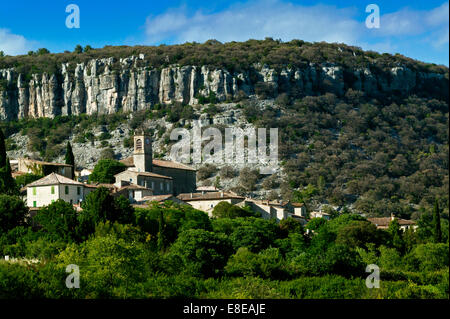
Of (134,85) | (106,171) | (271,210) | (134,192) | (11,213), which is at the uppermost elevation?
(134,85)

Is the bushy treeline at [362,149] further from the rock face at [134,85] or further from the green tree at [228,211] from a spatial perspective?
the green tree at [228,211]

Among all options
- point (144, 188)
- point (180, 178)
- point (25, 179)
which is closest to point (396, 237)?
point (144, 188)

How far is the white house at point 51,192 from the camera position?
64188 millimetres

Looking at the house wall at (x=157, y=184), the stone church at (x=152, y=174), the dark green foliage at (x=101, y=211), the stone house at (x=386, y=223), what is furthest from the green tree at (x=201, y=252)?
the stone house at (x=386, y=223)

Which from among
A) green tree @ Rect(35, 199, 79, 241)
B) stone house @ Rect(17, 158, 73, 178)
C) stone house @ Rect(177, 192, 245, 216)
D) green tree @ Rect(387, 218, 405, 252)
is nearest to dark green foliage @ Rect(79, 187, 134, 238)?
green tree @ Rect(35, 199, 79, 241)

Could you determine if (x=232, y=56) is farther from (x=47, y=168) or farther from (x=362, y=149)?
(x=47, y=168)

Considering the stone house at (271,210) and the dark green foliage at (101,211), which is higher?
the dark green foliage at (101,211)

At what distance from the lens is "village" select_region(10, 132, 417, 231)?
64.9 m

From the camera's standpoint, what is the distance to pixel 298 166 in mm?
107875

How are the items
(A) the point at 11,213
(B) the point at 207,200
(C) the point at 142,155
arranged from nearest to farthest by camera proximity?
Answer: (A) the point at 11,213 → (B) the point at 207,200 → (C) the point at 142,155

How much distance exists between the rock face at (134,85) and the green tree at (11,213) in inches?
2937

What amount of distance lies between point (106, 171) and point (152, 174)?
456 centimetres

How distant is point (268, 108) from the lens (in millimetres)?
125875

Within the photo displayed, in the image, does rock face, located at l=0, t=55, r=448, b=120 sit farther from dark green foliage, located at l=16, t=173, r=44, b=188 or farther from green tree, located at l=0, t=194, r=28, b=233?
green tree, located at l=0, t=194, r=28, b=233
